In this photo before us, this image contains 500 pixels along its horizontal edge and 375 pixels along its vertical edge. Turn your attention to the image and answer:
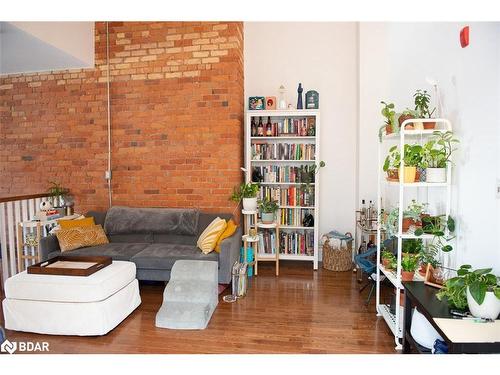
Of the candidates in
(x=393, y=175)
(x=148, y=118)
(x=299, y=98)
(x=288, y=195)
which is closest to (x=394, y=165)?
(x=393, y=175)

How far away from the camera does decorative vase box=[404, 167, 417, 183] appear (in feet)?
7.98

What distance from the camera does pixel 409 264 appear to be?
2.46 m

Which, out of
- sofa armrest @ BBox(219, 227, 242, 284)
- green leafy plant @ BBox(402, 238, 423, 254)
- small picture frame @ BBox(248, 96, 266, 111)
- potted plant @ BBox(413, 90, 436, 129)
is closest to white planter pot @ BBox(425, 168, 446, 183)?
potted plant @ BBox(413, 90, 436, 129)

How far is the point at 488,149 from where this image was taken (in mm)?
2096

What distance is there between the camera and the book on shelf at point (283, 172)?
4.33m

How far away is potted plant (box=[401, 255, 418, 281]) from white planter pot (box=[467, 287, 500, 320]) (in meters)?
0.74

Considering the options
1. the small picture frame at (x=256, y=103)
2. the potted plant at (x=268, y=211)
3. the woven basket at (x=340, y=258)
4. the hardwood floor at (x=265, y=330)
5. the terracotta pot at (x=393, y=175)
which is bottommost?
the hardwood floor at (x=265, y=330)

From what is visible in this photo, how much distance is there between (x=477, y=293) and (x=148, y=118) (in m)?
4.02

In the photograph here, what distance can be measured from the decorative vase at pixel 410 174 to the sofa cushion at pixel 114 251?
282 centimetres

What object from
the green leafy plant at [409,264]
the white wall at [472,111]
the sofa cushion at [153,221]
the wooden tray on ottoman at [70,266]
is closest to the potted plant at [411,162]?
the white wall at [472,111]

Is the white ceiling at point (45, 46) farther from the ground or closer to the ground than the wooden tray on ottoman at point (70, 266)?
farther from the ground

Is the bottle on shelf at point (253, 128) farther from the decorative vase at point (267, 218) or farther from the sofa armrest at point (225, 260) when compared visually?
the sofa armrest at point (225, 260)

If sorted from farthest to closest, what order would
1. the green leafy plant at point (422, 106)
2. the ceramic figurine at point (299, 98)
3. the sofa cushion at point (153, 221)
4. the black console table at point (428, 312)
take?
the ceramic figurine at point (299, 98)
the sofa cushion at point (153, 221)
the green leafy plant at point (422, 106)
the black console table at point (428, 312)
